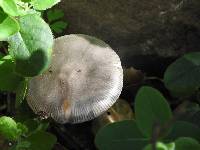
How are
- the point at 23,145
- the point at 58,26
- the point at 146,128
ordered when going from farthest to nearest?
the point at 58,26
the point at 23,145
the point at 146,128

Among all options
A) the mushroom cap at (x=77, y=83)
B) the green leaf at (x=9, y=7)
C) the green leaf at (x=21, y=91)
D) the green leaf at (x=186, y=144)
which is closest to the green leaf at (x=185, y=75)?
the mushroom cap at (x=77, y=83)

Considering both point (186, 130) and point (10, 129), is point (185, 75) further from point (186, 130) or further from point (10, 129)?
point (10, 129)

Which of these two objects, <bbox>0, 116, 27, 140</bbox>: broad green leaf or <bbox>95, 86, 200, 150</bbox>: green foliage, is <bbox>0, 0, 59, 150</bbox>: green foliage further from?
<bbox>95, 86, 200, 150</bbox>: green foliage

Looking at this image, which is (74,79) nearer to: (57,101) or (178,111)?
(57,101)

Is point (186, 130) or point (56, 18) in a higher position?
point (56, 18)

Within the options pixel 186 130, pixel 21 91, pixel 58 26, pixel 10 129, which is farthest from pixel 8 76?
pixel 186 130

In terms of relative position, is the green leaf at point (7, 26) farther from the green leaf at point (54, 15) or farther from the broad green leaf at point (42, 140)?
the broad green leaf at point (42, 140)

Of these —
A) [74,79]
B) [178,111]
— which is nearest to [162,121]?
[74,79]
